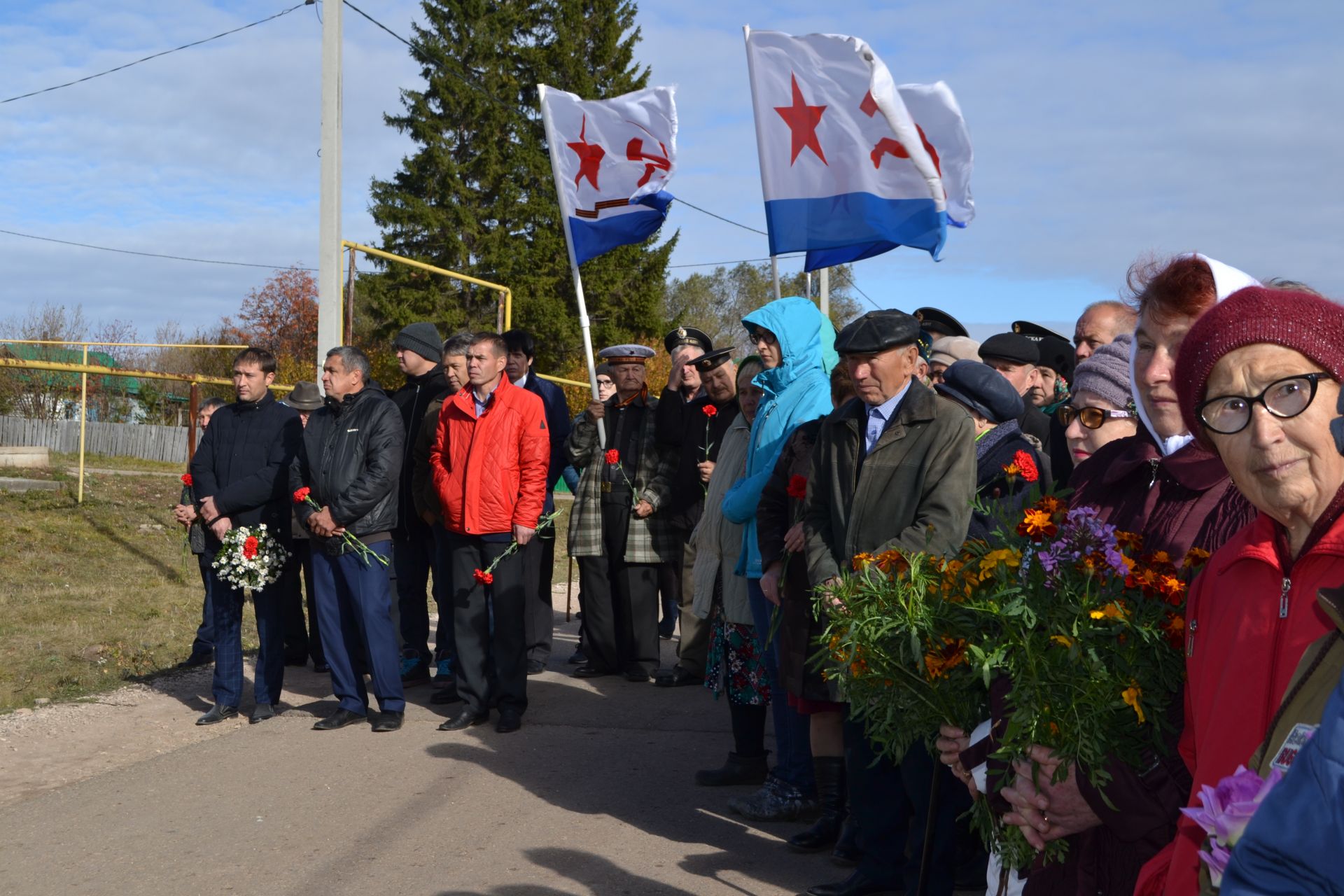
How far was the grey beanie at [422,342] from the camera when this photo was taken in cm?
873

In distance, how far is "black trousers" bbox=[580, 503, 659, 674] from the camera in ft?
28.2

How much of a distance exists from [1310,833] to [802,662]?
3.76 metres

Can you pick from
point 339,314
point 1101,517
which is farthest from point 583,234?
point 1101,517

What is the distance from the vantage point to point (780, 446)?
5.66m

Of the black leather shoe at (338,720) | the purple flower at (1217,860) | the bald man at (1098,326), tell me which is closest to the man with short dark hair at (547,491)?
the black leather shoe at (338,720)

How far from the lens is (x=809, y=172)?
723cm

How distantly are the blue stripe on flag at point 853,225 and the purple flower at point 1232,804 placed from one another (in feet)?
18.8

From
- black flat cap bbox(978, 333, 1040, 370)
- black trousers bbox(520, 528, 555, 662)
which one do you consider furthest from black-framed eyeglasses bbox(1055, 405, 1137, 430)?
black trousers bbox(520, 528, 555, 662)

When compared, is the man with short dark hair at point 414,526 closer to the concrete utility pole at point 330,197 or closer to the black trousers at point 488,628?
the black trousers at point 488,628

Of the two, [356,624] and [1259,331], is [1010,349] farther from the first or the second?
[1259,331]

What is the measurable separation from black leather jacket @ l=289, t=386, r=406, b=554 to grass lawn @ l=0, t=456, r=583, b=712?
2257mm

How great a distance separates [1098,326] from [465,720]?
417 centimetres

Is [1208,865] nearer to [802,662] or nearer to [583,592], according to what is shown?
[802,662]

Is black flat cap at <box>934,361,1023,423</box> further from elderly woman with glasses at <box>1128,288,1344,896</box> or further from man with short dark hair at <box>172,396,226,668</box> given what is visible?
man with short dark hair at <box>172,396,226,668</box>
